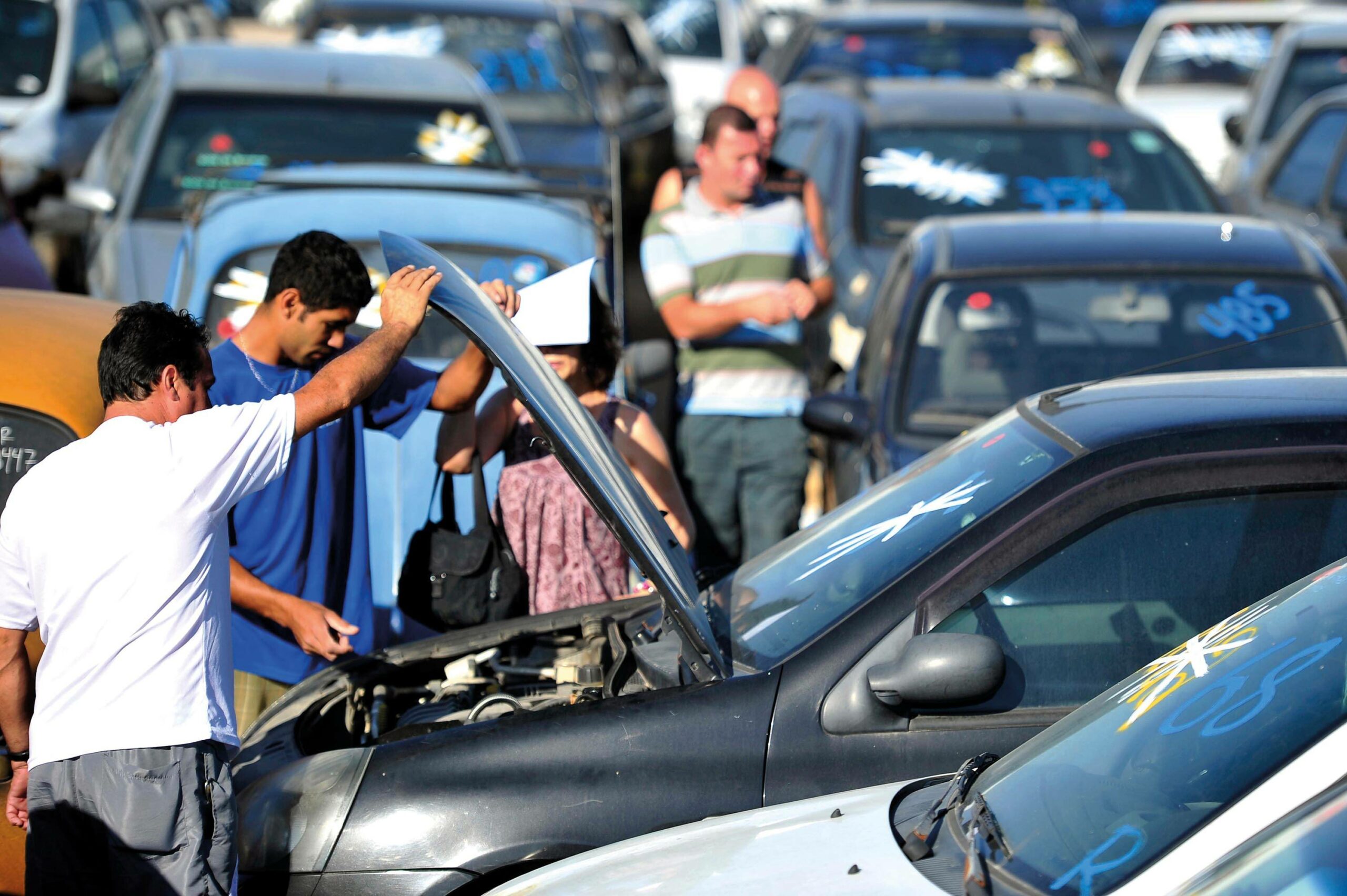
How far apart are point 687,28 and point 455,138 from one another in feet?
30.2

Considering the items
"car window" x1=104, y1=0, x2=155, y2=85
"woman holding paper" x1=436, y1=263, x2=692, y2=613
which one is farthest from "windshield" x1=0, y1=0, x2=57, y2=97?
"woman holding paper" x1=436, y1=263, x2=692, y2=613

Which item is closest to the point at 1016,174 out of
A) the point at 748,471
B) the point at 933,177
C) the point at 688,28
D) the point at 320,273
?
the point at 933,177

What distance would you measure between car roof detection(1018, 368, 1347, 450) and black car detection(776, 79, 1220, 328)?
154 inches

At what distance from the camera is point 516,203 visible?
6.12 meters

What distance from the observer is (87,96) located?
11.2m

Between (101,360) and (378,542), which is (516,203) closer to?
(378,542)

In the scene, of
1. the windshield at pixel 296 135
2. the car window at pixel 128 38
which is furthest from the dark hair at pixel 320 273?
the car window at pixel 128 38

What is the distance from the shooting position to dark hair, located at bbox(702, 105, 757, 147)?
240 inches

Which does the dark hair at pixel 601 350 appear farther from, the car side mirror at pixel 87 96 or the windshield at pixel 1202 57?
the windshield at pixel 1202 57

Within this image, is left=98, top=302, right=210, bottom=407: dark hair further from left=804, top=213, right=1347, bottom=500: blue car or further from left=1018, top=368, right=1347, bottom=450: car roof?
left=804, top=213, right=1347, bottom=500: blue car

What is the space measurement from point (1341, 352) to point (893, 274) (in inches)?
64.2

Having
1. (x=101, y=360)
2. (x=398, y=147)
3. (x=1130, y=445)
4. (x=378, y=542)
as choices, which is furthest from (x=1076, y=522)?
(x=398, y=147)

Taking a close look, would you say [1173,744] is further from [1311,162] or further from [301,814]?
[1311,162]

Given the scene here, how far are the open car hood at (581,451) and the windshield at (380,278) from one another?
6.11 feet
